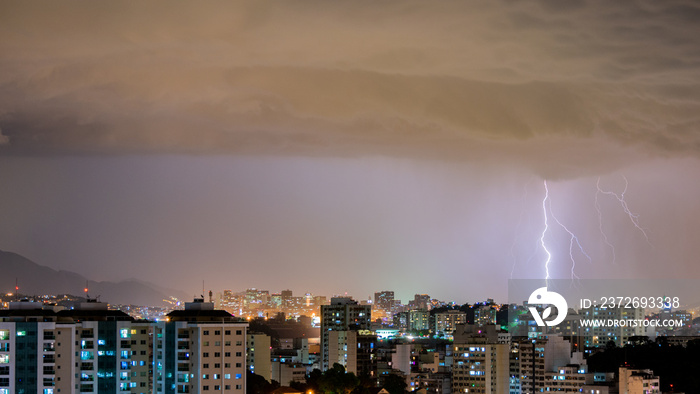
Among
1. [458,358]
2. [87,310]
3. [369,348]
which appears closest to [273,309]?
[369,348]

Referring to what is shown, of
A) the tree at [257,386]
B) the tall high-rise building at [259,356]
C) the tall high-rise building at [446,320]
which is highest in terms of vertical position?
the tall high-rise building at [446,320]

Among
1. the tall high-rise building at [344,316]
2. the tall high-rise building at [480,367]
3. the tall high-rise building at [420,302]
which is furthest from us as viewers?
the tall high-rise building at [420,302]

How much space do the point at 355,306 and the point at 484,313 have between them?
14.4m

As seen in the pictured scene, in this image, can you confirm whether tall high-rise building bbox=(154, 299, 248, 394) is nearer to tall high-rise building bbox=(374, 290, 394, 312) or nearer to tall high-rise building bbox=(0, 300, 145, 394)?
tall high-rise building bbox=(0, 300, 145, 394)

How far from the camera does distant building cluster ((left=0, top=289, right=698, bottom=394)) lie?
19484 mm

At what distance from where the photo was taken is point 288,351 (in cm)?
4234

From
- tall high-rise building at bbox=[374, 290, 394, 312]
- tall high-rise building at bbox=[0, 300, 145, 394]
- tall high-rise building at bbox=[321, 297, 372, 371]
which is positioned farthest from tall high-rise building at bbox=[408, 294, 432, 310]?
tall high-rise building at bbox=[0, 300, 145, 394]

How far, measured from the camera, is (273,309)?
77812 mm

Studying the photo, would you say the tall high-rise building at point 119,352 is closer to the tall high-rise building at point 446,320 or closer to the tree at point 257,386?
the tree at point 257,386

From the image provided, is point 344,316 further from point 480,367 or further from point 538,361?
point 538,361

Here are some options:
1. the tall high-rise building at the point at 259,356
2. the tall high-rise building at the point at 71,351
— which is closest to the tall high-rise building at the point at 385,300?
the tall high-rise building at the point at 259,356

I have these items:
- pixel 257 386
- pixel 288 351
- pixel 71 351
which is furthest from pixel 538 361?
pixel 71 351

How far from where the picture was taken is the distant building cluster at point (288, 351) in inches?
767

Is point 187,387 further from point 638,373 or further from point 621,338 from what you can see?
point 621,338
